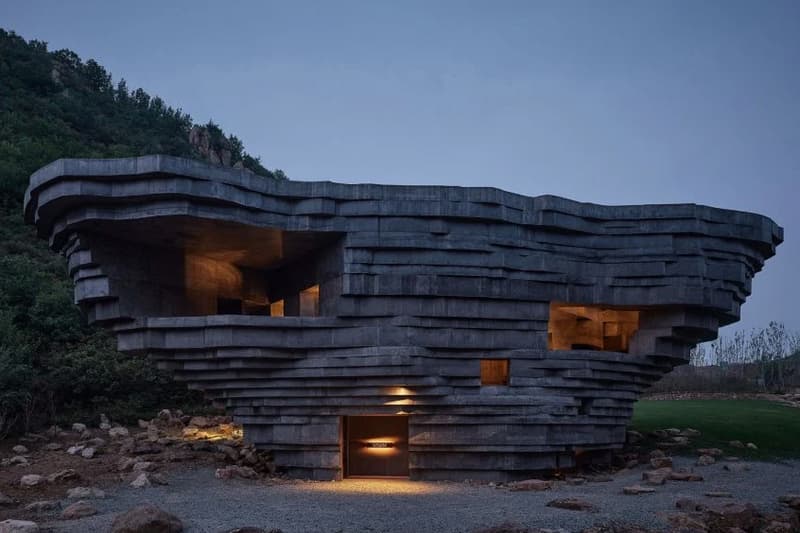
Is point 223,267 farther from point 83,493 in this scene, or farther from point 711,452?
point 711,452

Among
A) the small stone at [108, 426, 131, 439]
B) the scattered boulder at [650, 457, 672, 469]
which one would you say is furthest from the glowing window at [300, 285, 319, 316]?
the scattered boulder at [650, 457, 672, 469]

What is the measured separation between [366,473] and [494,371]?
437 centimetres

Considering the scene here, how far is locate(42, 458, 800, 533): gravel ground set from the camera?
11.7 meters

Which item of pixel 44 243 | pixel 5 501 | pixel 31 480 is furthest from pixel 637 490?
pixel 44 243

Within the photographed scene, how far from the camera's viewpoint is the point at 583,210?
1758cm

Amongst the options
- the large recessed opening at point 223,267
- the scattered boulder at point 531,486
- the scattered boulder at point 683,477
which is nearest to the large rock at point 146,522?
the large recessed opening at point 223,267

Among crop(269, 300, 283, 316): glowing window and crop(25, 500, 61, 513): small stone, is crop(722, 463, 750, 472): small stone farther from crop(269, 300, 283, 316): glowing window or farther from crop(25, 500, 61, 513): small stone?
crop(25, 500, 61, 513): small stone

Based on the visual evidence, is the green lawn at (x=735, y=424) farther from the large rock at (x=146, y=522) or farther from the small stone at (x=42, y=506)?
the small stone at (x=42, y=506)

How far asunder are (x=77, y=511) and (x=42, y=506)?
964mm

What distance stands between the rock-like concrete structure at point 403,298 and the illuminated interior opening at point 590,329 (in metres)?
2.17

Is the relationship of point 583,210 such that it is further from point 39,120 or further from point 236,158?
point 236,158

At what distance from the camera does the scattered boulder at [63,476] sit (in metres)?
15.8

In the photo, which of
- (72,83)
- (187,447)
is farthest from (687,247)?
(72,83)

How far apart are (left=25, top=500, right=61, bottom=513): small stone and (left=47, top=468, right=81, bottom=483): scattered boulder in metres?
2.75
